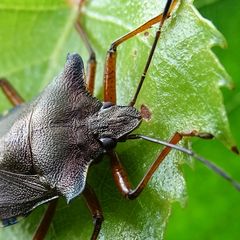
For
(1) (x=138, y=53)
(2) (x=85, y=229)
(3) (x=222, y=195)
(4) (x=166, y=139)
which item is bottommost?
(3) (x=222, y=195)

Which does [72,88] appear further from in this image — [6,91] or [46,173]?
[6,91]

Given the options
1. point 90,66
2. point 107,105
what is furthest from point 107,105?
point 90,66

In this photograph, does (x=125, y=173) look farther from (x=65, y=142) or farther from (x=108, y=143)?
(x=65, y=142)

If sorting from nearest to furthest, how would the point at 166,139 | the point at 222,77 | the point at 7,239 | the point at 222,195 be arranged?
the point at 222,77
the point at 166,139
the point at 7,239
the point at 222,195

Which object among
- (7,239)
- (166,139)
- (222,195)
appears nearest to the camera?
(166,139)

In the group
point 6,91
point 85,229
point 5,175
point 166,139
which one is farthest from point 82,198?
point 6,91

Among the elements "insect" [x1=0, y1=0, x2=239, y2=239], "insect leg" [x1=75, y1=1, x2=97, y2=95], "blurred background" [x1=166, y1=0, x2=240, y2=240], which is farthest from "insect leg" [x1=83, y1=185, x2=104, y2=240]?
"blurred background" [x1=166, y1=0, x2=240, y2=240]

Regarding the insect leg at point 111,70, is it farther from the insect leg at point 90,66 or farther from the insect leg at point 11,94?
the insect leg at point 11,94
